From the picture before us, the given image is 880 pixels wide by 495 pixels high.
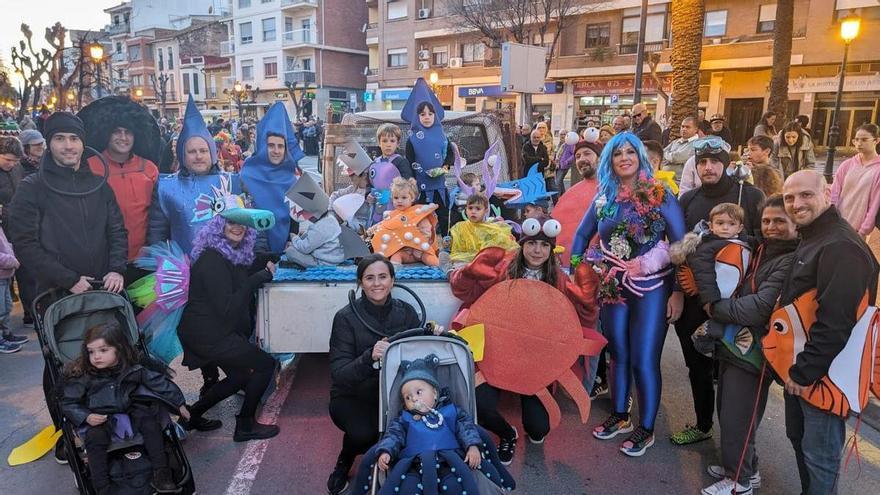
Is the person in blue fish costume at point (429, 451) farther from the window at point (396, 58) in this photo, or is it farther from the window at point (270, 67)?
the window at point (270, 67)

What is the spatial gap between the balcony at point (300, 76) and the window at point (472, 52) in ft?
47.0

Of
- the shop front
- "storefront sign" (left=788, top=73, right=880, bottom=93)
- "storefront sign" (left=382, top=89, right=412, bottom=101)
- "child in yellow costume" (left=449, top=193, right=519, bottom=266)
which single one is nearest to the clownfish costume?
"child in yellow costume" (left=449, top=193, right=519, bottom=266)

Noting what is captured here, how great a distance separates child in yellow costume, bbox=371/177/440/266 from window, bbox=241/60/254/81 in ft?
160

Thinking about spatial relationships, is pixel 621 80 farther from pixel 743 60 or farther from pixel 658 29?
pixel 743 60

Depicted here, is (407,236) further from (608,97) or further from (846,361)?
(608,97)

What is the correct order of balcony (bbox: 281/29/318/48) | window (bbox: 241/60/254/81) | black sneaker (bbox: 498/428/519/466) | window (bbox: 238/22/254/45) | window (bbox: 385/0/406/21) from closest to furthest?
black sneaker (bbox: 498/428/519/466), window (bbox: 385/0/406/21), balcony (bbox: 281/29/318/48), window (bbox: 238/22/254/45), window (bbox: 241/60/254/81)

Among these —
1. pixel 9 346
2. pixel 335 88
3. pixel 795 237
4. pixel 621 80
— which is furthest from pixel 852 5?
pixel 335 88

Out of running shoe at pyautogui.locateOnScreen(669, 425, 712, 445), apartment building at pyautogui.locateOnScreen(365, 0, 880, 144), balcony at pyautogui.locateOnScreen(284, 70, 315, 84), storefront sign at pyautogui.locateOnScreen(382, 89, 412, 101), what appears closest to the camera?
running shoe at pyautogui.locateOnScreen(669, 425, 712, 445)

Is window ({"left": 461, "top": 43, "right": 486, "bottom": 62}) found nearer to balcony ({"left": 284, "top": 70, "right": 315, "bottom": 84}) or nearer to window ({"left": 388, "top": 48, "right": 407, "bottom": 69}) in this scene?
window ({"left": 388, "top": 48, "right": 407, "bottom": 69})

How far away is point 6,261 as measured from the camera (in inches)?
206

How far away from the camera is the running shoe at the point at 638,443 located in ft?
11.8

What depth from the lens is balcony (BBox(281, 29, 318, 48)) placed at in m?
44.7

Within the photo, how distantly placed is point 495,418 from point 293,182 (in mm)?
2426

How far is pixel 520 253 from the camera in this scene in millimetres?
3705
